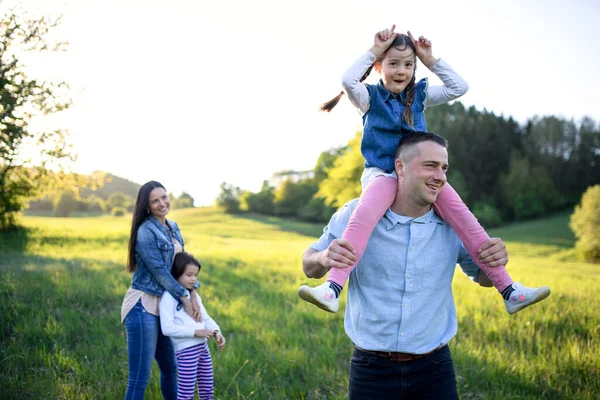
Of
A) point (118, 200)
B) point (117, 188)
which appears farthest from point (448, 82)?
point (118, 200)

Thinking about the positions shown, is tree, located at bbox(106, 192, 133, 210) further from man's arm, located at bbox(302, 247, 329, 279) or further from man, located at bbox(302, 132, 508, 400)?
man, located at bbox(302, 132, 508, 400)

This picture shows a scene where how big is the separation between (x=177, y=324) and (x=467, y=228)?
8.68 feet

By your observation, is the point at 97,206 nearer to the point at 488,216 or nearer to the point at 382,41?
the point at 488,216

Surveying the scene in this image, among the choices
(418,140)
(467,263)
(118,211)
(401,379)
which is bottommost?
(118,211)

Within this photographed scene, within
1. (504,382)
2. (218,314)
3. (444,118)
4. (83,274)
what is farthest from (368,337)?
(444,118)

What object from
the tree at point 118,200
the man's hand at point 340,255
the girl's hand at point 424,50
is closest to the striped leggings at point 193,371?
the man's hand at point 340,255

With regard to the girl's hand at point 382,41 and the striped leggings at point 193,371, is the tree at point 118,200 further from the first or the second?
the girl's hand at point 382,41

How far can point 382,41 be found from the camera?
9.96 feet

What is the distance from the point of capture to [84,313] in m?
7.24

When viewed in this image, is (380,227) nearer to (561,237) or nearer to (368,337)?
(368,337)

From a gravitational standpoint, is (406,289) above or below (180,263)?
above

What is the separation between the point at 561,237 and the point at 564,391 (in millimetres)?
42261

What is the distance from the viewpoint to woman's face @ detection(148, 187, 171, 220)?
427cm

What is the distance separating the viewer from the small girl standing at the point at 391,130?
2.63m
